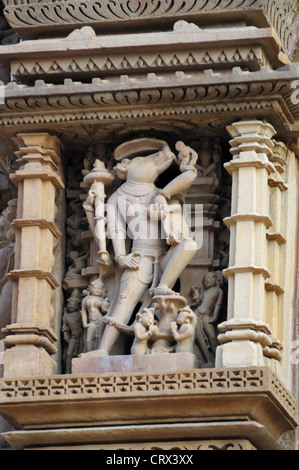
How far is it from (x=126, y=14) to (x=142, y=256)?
5.46 feet

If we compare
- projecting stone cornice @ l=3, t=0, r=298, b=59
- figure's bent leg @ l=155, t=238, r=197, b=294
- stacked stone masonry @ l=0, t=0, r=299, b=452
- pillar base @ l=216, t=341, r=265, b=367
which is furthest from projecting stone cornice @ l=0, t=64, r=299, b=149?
pillar base @ l=216, t=341, r=265, b=367

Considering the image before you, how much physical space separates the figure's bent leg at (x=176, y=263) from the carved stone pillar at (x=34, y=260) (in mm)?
765

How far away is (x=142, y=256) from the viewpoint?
14.9 metres

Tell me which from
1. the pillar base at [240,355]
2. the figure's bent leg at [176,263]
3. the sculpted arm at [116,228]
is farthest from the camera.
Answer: the sculpted arm at [116,228]

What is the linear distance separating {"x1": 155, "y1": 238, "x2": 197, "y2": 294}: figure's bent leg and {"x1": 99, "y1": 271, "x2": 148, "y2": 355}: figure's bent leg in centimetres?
16

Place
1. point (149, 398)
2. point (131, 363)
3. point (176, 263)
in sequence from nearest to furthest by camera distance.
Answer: point (149, 398) < point (131, 363) < point (176, 263)

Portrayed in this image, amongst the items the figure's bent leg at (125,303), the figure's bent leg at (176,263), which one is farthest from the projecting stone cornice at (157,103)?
the figure's bent leg at (125,303)

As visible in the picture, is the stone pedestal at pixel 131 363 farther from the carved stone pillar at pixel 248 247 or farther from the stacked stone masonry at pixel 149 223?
the carved stone pillar at pixel 248 247

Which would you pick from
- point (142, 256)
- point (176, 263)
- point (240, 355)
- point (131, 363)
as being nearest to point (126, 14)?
point (142, 256)

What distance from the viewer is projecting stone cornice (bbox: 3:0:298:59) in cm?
1516

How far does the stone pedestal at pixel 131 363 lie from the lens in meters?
14.4

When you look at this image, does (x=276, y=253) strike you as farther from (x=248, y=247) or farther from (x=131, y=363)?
(x=131, y=363)

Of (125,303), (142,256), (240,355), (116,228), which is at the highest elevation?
(116,228)
